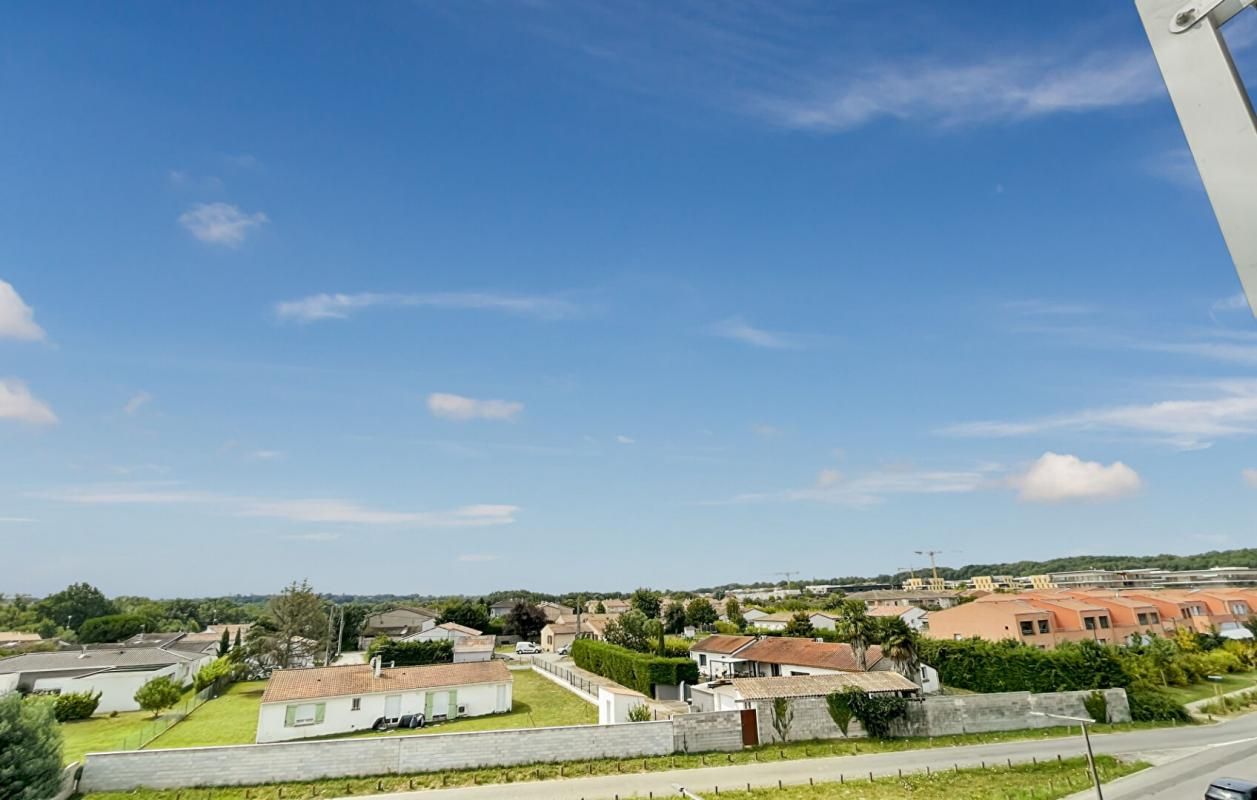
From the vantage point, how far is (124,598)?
157 m

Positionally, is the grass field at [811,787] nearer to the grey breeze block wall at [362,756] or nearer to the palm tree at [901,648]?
the grey breeze block wall at [362,756]

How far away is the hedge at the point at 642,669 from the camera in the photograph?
42125mm

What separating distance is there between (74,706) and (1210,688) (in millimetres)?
72025

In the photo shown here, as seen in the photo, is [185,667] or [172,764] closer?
[172,764]

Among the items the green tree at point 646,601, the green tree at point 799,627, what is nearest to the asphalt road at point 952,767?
the green tree at point 799,627

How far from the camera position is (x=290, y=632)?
54094 mm

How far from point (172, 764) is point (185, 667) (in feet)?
115

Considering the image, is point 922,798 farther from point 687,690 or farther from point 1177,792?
point 687,690

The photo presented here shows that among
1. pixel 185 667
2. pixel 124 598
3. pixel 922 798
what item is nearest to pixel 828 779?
pixel 922 798

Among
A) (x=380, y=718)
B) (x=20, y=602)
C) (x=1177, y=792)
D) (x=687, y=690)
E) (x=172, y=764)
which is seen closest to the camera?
(x=1177, y=792)

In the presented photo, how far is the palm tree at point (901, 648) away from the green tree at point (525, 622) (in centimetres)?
6218

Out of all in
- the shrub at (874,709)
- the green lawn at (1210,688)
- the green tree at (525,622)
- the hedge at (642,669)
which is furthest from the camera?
the green tree at (525,622)

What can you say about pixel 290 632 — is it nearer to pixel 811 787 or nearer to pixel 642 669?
pixel 642 669

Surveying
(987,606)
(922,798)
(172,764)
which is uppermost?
(987,606)
